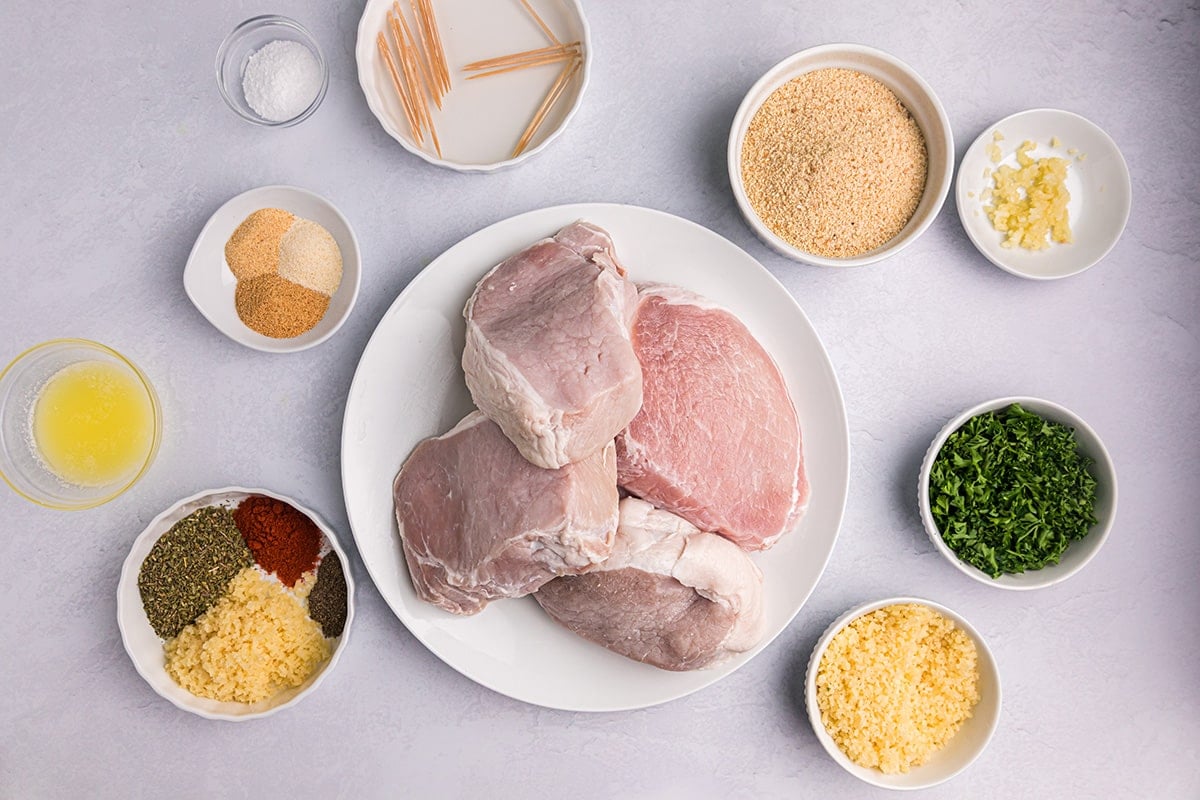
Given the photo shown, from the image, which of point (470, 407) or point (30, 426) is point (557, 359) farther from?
point (30, 426)

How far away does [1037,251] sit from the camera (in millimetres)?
2162

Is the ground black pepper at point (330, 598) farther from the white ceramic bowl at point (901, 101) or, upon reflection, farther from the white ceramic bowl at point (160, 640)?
the white ceramic bowl at point (901, 101)

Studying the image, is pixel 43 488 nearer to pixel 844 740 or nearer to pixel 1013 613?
pixel 844 740

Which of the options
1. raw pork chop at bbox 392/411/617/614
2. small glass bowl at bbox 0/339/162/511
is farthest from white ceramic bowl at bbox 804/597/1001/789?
small glass bowl at bbox 0/339/162/511

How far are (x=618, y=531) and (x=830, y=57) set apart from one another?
129 centimetres

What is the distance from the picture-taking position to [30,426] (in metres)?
2.14

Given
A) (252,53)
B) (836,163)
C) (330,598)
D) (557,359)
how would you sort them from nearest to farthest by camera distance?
(557,359) → (836,163) → (330,598) → (252,53)

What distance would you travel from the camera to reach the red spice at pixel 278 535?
2.06 meters

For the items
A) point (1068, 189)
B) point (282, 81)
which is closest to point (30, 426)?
point (282, 81)

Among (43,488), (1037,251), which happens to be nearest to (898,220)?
(1037,251)

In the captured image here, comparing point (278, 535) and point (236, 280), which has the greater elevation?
point (236, 280)

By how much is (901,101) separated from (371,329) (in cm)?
149

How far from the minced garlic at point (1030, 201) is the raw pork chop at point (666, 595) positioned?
1134mm

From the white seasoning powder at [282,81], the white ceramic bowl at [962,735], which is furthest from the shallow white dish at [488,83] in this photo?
the white ceramic bowl at [962,735]
